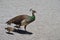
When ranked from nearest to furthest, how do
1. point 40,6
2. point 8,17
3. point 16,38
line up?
point 16,38 < point 8,17 < point 40,6

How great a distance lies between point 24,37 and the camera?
1.47m

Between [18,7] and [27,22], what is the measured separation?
220mm

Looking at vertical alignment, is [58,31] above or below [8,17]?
below

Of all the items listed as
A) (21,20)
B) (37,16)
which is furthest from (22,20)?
(37,16)

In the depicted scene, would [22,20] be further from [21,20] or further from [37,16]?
[37,16]

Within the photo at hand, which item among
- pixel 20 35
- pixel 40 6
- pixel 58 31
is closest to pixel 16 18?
pixel 20 35

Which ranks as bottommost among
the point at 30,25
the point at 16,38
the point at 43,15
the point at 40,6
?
the point at 16,38

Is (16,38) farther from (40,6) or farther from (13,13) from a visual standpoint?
(40,6)

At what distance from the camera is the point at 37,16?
160 centimetres

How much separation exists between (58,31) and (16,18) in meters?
0.43

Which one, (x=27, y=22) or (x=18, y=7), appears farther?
(x=18, y=7)

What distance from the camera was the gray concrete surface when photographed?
1486 millimetres

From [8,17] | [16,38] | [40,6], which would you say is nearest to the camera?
[16,38]

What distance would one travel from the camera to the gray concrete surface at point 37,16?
1.49 meters
